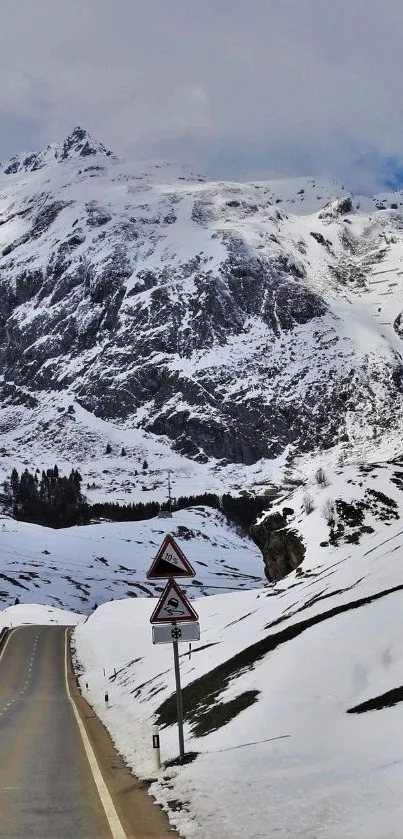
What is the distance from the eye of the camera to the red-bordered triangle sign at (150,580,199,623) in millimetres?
15461

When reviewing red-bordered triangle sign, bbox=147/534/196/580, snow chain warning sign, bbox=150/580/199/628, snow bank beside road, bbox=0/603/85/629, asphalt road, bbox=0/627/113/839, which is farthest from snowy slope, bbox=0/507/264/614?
red-bordered triangle sign, bbox=147/534/196/580

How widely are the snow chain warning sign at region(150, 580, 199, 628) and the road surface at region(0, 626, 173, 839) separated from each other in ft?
10.5

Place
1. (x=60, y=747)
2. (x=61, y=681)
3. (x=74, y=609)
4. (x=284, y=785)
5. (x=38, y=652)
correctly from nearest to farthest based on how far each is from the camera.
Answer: (x=284, y=785), (x=60, y=747), (x=61, y=681), (x=38, y=652), (x=74, y=609)

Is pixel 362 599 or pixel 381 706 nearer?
pixel 381 706

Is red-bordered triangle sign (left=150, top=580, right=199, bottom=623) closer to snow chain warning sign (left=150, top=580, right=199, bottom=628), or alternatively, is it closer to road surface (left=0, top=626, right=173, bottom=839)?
snow chain warning sign (left=150, top=580, right=199, bottom=628)

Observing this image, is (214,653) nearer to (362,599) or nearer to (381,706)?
(362,599)

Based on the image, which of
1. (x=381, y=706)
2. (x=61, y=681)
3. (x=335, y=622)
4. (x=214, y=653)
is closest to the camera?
(x=381, y=706)

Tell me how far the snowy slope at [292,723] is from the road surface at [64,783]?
608mm

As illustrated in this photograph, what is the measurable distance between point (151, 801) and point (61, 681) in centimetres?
4104

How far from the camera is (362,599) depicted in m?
26.2

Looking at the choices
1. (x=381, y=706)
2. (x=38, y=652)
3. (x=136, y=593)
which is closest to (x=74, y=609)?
(x=136, y=593)

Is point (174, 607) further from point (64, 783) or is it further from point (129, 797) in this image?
point (64, 783)

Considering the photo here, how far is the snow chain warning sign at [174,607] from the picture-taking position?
50.7 feet

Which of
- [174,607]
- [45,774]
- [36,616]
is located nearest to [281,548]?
[36,616]
